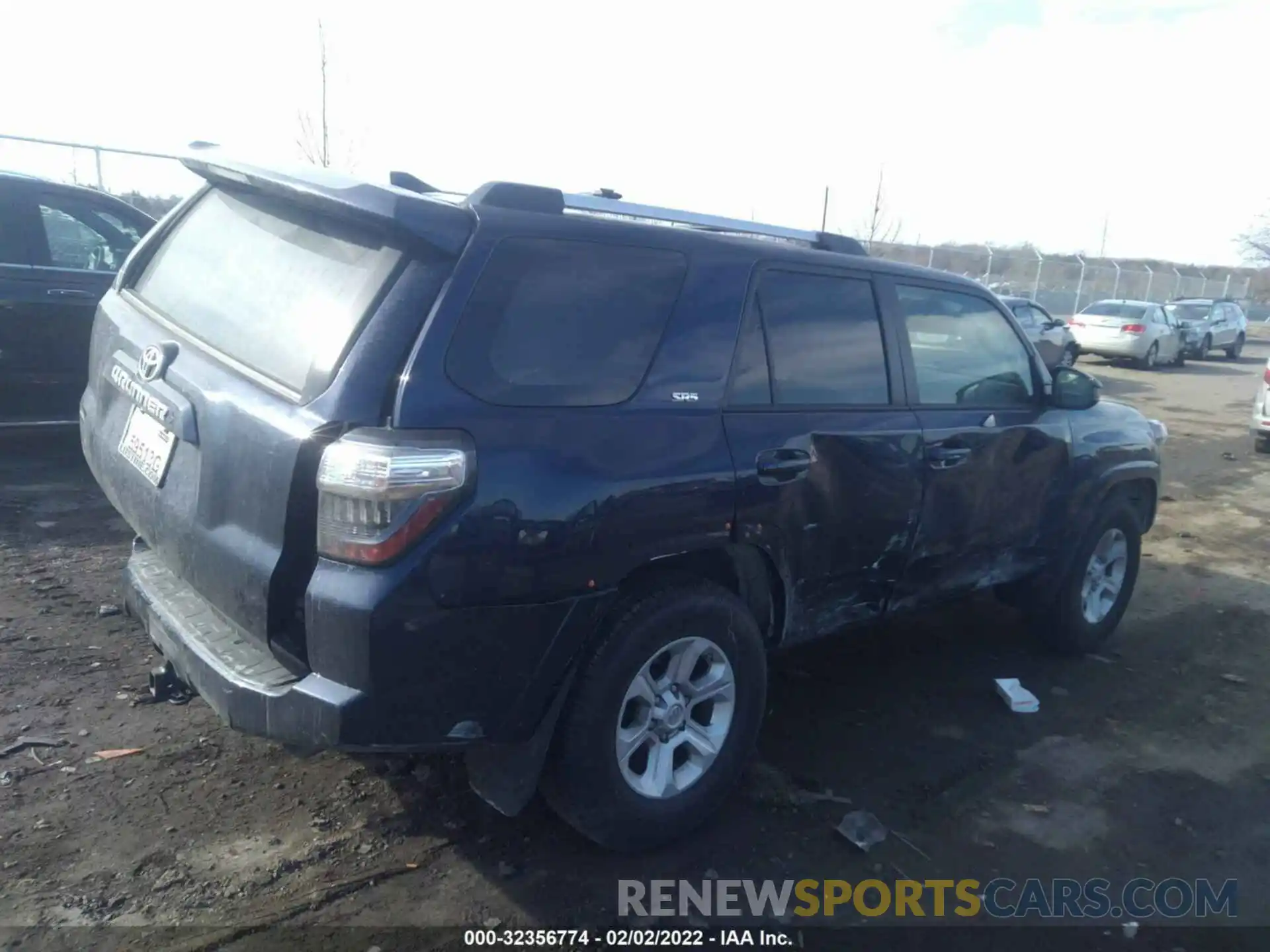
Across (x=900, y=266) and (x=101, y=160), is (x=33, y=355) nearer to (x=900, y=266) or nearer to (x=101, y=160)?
(x=900, y=266)

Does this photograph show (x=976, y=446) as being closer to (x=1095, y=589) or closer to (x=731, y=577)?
(x=731, y=577)

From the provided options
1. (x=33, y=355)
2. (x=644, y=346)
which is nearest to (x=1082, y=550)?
(x=644, y=346)

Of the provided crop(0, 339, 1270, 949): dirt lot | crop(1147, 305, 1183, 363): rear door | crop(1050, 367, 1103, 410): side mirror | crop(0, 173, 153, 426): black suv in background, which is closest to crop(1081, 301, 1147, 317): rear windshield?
crop(1147, 305, 1183, 363): rear door

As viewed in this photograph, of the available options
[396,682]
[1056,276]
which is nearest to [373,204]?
[396,682]

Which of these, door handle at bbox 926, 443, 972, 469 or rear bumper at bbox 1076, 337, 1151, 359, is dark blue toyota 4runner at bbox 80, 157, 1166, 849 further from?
rear bumper at bbox 1076, 337, 1151, 359

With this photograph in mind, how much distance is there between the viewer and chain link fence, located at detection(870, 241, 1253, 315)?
32.2 m

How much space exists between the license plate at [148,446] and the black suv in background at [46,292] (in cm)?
→ 421

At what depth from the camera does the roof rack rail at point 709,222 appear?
3.19 m

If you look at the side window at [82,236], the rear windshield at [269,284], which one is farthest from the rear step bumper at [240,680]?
the side window at [82,236]

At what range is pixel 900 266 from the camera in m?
4.18

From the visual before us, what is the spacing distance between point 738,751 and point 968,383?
80.8 inches

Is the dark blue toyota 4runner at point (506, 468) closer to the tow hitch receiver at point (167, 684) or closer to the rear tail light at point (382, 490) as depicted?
the rear tail light at point (382, 490)

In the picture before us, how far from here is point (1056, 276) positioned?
38.1m

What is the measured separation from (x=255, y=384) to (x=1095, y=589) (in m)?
4.51
